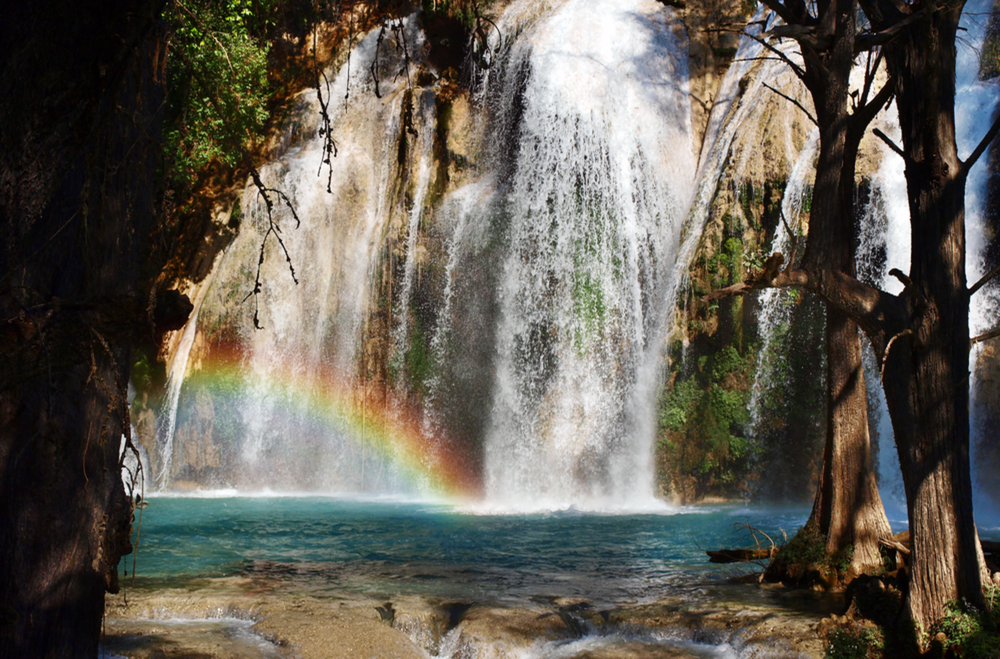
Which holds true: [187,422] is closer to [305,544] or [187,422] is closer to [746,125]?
[305,544]

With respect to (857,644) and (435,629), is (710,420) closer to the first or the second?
(435,629)

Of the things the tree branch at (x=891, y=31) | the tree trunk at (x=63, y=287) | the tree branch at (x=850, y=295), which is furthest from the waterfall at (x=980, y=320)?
the tree trunk at (x=63, y=287)

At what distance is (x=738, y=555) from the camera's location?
8547 mm

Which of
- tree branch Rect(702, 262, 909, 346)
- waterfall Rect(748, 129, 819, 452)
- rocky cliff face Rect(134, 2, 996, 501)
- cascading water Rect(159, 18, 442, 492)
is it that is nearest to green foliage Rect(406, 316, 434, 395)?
rocky cliff face Rect(134, 2, 996, 501)

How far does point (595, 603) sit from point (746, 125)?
12339 mm

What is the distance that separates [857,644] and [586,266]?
1272 centimetres

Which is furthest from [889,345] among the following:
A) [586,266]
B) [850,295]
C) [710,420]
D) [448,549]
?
[586,266]

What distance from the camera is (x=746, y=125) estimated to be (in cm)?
1683

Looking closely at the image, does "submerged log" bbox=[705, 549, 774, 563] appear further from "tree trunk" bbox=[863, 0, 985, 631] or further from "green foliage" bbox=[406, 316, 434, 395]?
"green foliage" bbox=[406, 316, 434, 395]

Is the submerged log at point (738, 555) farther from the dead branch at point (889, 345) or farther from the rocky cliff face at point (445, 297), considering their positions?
the rocky cliff face at point (445, 297)

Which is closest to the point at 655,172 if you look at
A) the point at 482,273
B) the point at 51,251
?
the point at 482,273

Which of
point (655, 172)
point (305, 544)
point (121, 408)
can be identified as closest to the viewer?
point (121, 408)

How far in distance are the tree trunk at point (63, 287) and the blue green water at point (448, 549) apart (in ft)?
15.3

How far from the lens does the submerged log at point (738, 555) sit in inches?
327
